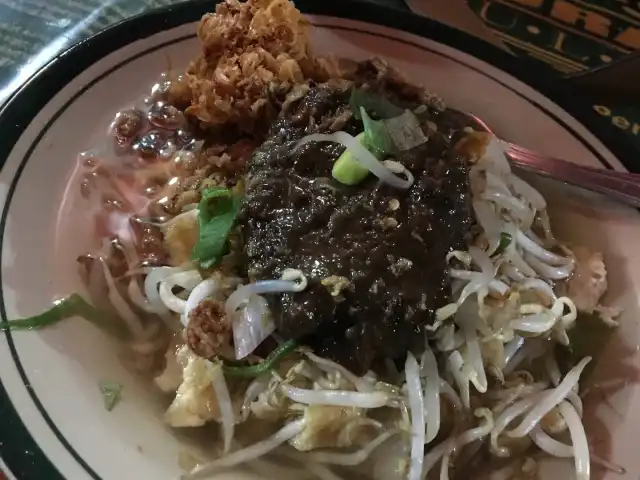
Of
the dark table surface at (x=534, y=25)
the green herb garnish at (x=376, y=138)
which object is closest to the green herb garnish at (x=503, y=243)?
the green herb garnish at (x=376, y=138)

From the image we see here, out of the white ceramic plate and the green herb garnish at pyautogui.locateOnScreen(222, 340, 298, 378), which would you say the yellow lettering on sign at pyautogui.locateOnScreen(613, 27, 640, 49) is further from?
the green herb garnish at pyautogui.locateOnScreen(222, 340, 298, 378)

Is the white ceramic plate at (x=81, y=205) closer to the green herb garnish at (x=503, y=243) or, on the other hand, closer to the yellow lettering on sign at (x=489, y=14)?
the green herb garnish at (x=503, y=243)

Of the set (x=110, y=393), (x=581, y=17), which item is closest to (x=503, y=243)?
(x=110, y=393)

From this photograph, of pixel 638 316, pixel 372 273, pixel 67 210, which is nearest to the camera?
pixel 372 273

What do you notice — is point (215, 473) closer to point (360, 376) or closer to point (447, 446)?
point (360, 376)

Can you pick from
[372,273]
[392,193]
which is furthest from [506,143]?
[372,273]

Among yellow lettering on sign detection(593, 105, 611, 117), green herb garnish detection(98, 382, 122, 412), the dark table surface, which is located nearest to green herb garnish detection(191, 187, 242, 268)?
green herb garnish detection(98, 382, 122, 412)
